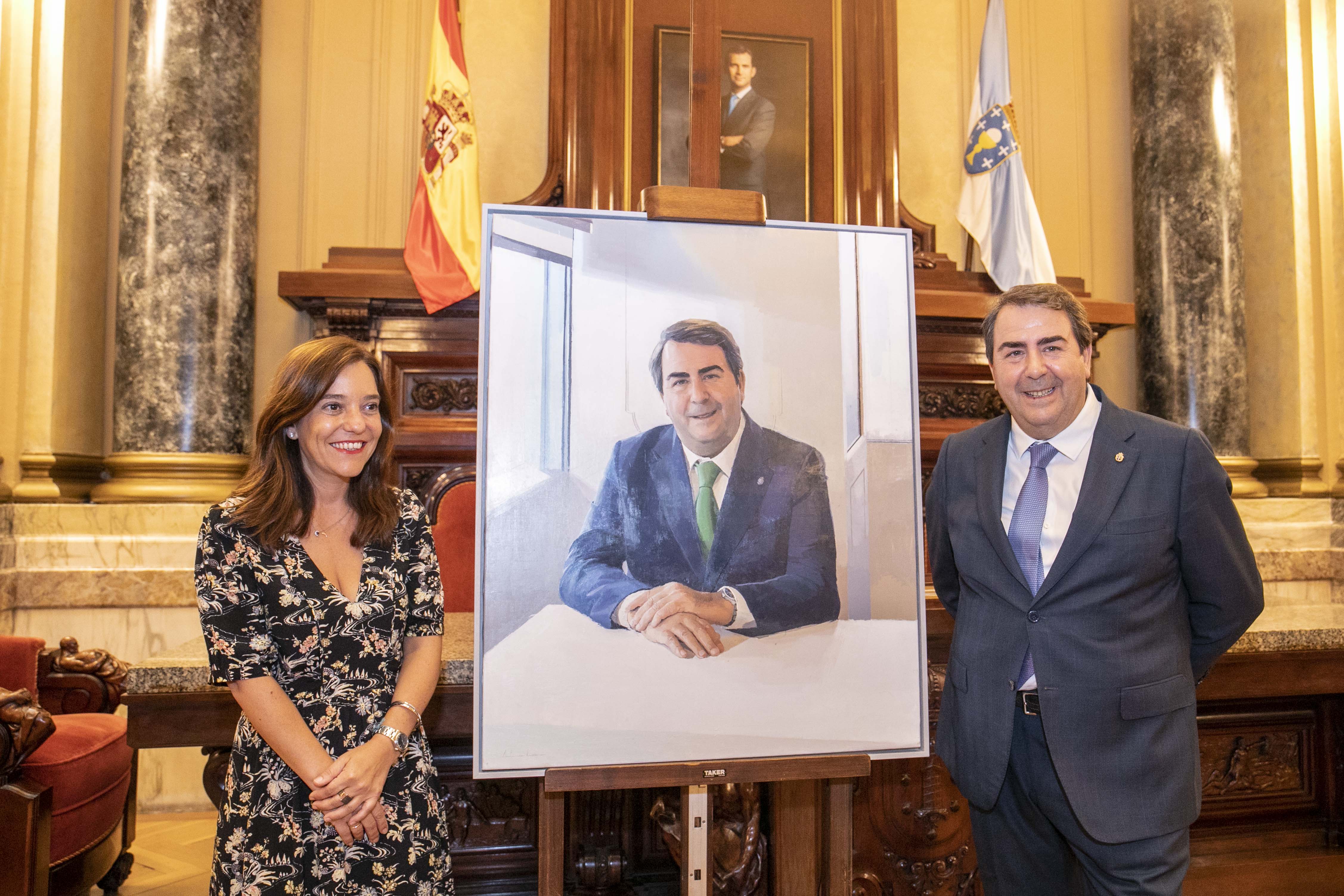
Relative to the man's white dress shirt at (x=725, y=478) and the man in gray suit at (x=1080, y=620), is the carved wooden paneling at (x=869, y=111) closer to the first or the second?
the man in gray suit at (x=1080, y=620)

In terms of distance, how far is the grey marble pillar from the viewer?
16.9ft

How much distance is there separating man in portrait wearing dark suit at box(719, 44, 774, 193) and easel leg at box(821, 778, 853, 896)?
3668 millimetres

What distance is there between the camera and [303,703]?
1.61 metres

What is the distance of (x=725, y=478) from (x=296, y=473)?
0.84 m

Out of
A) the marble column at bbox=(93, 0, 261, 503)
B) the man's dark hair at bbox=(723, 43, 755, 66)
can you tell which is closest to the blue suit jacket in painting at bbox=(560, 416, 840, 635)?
the marble column at bbox=(93, 0, 261, 503)

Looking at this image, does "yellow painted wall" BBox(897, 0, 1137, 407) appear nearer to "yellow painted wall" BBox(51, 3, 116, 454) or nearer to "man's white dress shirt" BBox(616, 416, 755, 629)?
"man's white dress shirt" BBox(616, 416, 755, 629)

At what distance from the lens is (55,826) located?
2.64 meters

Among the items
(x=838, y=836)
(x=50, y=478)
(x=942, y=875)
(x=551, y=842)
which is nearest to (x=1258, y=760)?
(x=942, y=875)

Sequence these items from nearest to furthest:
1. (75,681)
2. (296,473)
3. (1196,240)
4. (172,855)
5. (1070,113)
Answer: (296,473)
(75,681)
(172,855)
(1196,240)
(1070,113)

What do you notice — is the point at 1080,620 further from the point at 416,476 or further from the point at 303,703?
the point at 416,476

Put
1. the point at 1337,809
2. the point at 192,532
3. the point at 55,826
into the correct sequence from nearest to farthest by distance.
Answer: the point at 55,826, the point at 1337,809, the point at 192,532

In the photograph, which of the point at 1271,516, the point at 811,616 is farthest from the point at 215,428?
the point at 1271,516

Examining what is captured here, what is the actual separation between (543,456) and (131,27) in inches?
160

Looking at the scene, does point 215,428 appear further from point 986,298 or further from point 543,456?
point 986,298
